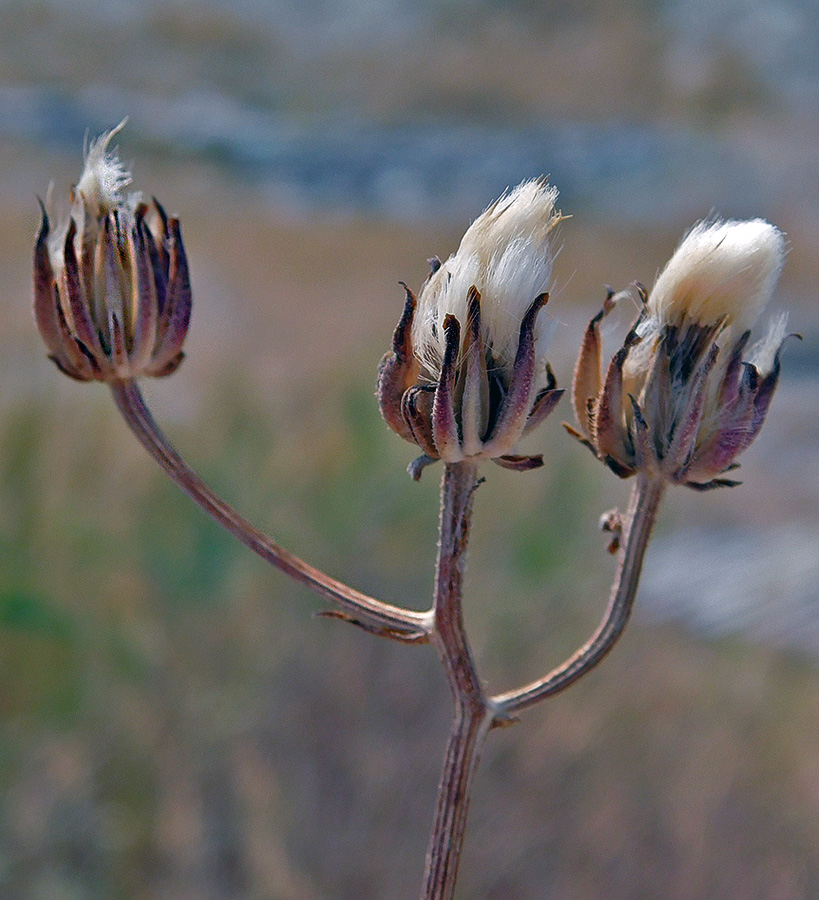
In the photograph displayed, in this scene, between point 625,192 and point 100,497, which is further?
point 625,192

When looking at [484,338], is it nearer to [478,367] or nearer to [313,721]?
[478,367]

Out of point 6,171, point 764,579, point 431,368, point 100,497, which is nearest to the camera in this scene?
point 431,368

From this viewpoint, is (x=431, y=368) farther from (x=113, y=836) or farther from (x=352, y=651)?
(x=113, y=836)

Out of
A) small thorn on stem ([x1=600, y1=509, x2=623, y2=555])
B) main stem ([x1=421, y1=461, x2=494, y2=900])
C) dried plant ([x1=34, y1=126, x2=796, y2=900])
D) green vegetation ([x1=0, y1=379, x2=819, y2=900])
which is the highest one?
dried plant ([x1=34, y1=126, x2=796, y2=900])

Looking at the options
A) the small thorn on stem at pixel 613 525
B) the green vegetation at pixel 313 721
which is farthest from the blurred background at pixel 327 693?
Answer: the small thorn on stem at pixel 613 525

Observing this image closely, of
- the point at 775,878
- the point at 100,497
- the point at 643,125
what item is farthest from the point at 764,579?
the point at 643,125

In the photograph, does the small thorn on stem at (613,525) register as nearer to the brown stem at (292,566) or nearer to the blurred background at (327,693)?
the brown stem at (292,566)

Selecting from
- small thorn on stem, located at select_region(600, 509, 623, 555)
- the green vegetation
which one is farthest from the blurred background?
small thorn on stem, located at select_region(600, 509, 623, 555)

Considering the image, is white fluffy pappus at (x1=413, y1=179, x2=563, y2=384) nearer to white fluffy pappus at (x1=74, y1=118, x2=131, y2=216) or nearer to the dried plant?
the dried plant

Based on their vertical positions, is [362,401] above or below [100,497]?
above
